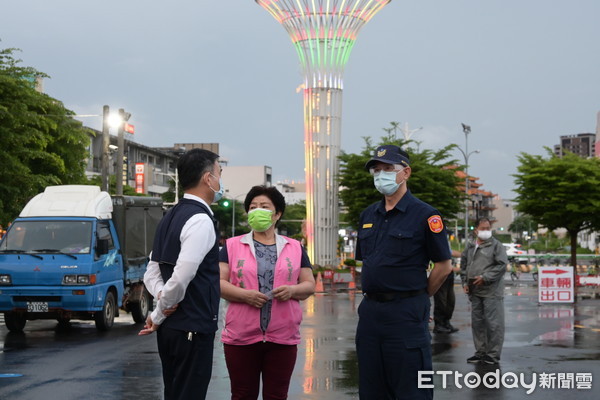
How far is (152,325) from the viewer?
5.77 metres

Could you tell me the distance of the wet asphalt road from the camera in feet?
32.9

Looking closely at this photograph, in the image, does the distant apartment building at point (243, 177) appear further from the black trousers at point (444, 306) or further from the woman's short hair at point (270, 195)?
the woman's short hair at point (270, 195)

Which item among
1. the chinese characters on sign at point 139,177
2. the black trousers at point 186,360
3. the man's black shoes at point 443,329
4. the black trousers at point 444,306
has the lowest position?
the man's black shoes at point 443,329

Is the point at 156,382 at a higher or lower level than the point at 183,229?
lower

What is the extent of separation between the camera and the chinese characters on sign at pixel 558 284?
27188mm

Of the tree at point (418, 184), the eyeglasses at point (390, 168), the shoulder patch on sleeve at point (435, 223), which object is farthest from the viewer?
the tree at point (418, 184)

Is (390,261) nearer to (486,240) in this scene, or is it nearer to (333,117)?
(486,240)

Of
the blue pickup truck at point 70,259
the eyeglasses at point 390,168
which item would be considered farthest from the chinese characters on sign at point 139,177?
the eyeglasses at point 390,168

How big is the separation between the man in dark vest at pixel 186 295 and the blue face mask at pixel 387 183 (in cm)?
124

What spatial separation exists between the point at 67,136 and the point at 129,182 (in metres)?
57.2

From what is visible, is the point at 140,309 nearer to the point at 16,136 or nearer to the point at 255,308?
the point at 16,136

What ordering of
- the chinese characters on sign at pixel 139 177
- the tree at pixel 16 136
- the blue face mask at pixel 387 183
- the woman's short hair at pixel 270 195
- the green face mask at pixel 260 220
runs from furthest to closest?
the chinese characters on sign at pixel 139 177 < the tree at pixel 16 136 < the woman's short hair at pixel 270 195 < the green face mask at pixel 260 220 < the blue face mask at pixel 387 183

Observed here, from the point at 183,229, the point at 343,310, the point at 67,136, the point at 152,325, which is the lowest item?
the point at 343,310

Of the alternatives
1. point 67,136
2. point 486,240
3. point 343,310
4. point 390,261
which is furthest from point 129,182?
point 390,261
